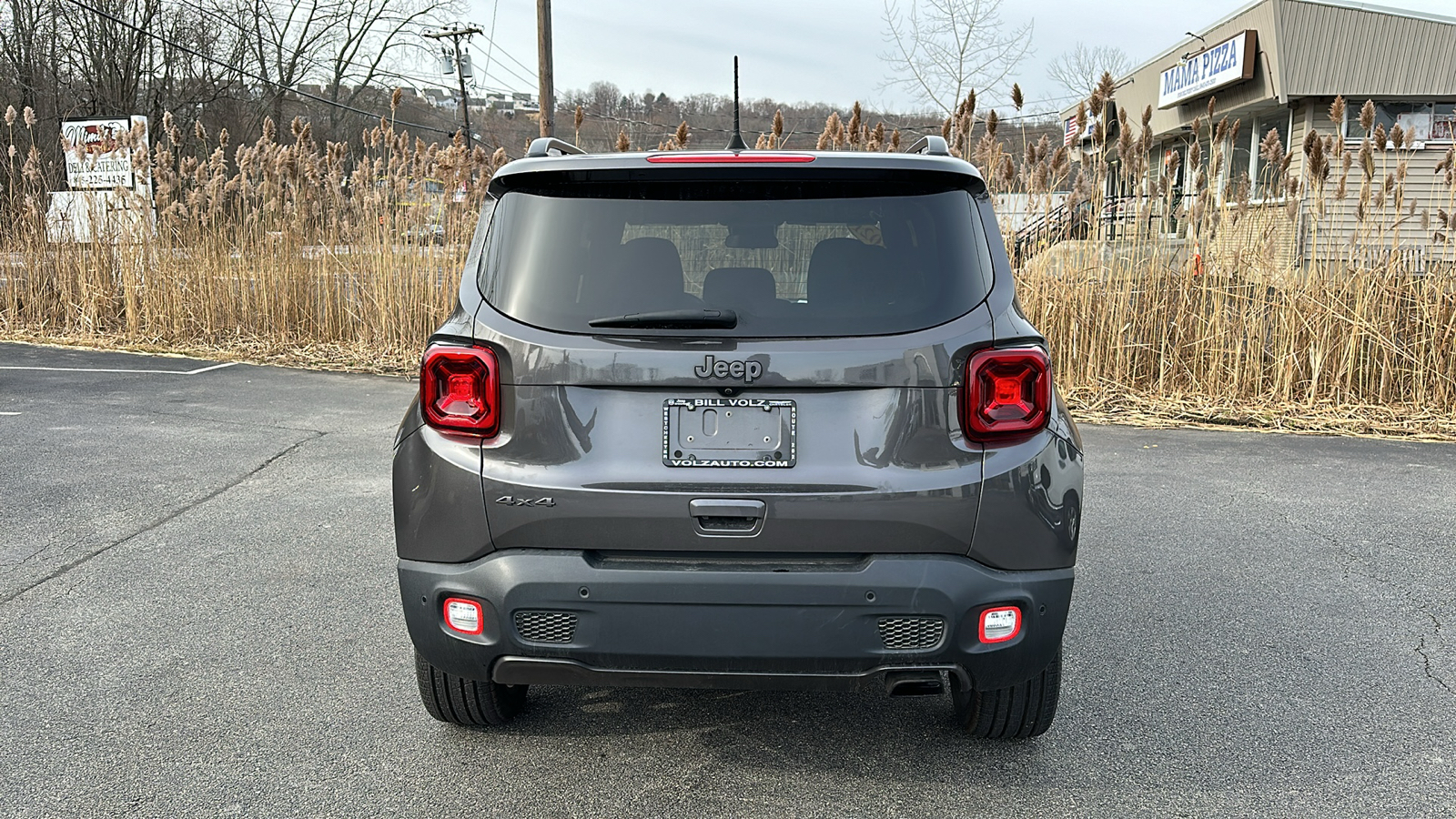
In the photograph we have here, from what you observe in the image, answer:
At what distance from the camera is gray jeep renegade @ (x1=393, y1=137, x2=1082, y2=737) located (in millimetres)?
2486

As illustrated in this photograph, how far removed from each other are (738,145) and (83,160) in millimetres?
11688

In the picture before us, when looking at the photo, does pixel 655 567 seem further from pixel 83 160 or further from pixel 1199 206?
pixel 83 160

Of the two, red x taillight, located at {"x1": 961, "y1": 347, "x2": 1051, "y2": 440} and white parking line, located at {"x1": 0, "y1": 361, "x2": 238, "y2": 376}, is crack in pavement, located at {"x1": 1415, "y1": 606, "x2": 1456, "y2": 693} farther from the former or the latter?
white parking line, located at {"x1": 0, "y1": 361, "x2": 238, "y2": 376}

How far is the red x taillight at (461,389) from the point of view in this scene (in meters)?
2.59

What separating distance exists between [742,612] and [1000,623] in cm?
61

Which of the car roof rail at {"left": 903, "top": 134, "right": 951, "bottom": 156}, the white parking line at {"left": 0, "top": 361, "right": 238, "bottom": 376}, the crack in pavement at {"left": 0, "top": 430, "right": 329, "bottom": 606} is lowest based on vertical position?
the crack in pavement at {"left": 0, "top": 430, "right": 329, "bottom": 606}

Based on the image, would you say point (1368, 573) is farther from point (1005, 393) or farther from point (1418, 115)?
point (1418, 115)

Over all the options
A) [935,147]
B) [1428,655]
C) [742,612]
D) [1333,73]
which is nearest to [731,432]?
[742,612]

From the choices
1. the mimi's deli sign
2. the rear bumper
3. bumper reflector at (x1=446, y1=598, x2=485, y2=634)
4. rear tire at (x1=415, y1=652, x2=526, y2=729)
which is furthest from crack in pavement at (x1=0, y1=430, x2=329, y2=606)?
the mimi's deli sign

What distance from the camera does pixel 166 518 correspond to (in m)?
5.44

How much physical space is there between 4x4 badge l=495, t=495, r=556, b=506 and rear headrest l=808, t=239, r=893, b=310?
2.52 ft

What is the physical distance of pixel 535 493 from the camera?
2520mm

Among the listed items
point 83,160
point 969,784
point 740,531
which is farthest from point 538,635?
point 83,160

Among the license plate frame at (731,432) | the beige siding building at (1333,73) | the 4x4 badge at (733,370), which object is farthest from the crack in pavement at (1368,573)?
the beige siding building at (1333,73)
